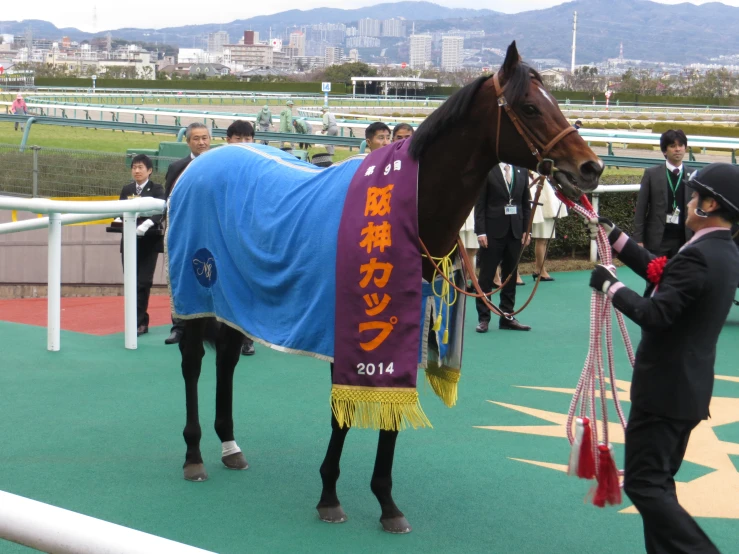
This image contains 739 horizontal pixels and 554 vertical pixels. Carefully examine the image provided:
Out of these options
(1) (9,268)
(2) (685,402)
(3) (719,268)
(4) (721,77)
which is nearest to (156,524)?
(2) (685,402)

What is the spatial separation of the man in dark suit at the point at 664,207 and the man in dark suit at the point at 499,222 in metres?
1.00

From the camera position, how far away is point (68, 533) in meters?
1.39

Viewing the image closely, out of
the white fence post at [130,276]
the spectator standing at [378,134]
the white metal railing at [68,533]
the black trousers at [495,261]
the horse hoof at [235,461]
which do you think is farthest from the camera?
the black trousers at [495,261]

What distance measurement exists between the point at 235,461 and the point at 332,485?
2.63ft

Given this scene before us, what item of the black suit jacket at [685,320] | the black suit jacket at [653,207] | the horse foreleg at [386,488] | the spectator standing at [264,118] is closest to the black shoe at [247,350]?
the horse foreleg at [386,488]

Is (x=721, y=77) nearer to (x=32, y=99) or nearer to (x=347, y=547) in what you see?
(x=32, y=99)

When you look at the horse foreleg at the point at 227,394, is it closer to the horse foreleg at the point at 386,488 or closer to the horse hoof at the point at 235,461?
the horse hoof at the point at 235,461

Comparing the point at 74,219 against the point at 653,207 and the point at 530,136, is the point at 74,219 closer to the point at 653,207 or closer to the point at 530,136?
the point at 530,136

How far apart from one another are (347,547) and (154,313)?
5383 millimetres

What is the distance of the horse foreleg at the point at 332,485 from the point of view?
4012 millimetres

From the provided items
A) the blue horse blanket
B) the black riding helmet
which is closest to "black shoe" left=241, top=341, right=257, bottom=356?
the blue horse blanket

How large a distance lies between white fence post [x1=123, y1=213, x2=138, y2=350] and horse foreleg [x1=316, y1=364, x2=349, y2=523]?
313cm

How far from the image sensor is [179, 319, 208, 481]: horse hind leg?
4.53m

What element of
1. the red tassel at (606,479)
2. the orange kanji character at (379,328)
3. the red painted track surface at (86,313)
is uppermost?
the orange kanji character at (379,328)
